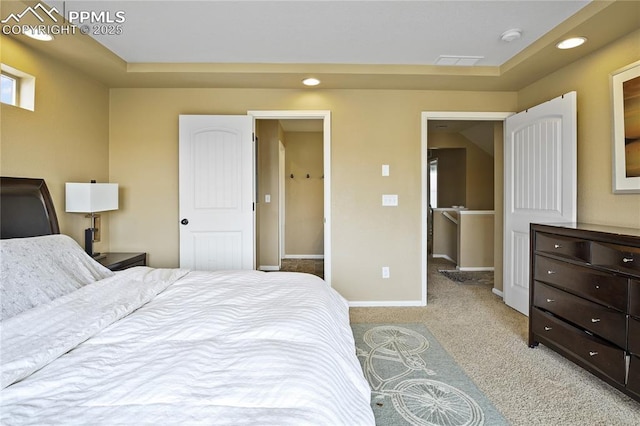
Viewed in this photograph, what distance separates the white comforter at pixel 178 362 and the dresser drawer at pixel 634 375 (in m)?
1.59

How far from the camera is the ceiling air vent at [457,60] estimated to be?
2840mm

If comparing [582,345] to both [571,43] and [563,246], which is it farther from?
[571,43]

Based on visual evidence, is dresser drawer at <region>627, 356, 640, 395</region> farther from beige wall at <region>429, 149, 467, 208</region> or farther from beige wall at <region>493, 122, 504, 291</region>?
beige wall at <region>429, 149, 467, 208</region>

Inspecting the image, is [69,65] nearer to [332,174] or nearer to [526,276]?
[332,174]

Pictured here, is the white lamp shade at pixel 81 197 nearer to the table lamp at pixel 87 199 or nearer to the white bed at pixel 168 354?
the table lamp at pixel 87 199

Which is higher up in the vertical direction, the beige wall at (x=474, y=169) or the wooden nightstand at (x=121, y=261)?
the beige wall at (x=474, y=169)

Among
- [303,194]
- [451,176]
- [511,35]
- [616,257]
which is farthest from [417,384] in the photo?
[451,176]

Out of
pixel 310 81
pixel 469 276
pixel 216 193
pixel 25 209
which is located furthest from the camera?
pixel 469 276

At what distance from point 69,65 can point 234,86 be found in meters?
1.41

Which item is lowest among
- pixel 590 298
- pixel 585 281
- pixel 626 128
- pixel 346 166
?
pixel 590 298

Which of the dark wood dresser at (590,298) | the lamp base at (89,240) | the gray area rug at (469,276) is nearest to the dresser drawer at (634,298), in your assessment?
the dark wood dresser at (590,298)

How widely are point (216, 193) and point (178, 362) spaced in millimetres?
2549

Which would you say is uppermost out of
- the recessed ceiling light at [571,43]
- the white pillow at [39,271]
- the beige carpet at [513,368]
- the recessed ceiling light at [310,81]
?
the recessed ceiling light at [310,81]

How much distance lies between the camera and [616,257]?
1.85m
